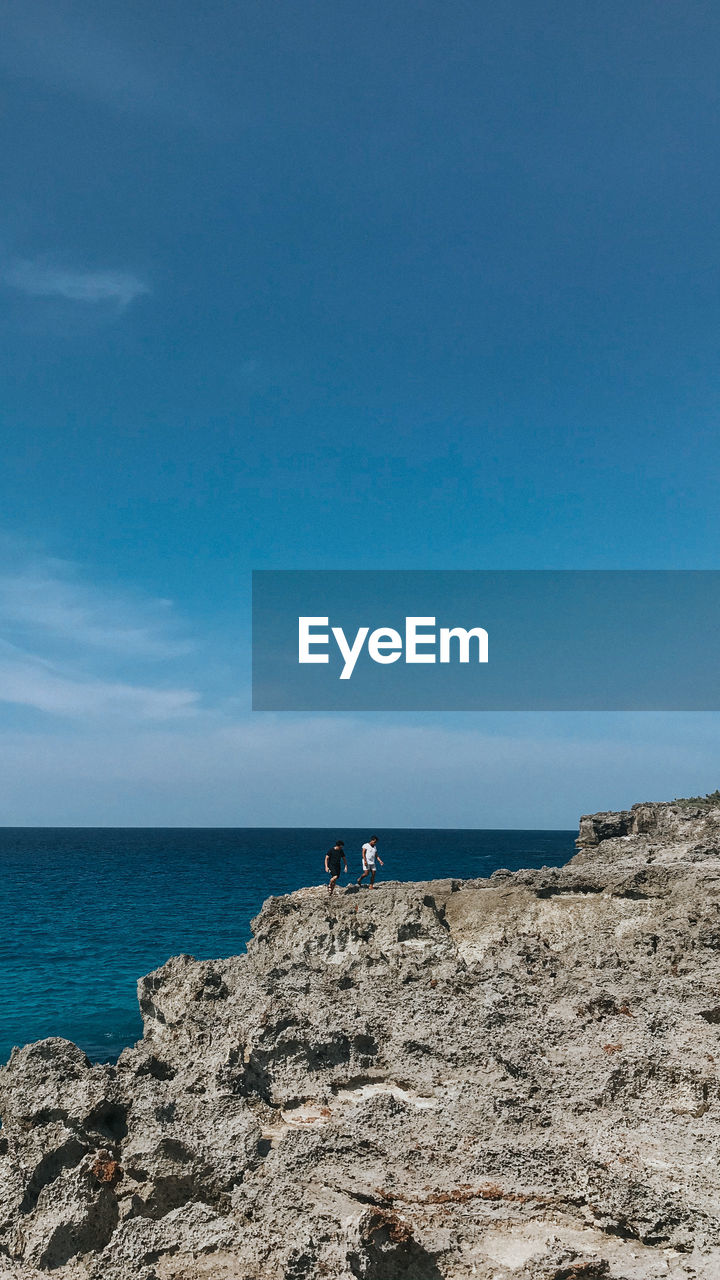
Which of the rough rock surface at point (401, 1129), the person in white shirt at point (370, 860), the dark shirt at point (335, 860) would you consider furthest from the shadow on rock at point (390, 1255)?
the dark shirt at point (335, 860)

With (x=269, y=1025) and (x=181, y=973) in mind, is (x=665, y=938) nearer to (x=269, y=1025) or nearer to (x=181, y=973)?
(x=269, y=1025)

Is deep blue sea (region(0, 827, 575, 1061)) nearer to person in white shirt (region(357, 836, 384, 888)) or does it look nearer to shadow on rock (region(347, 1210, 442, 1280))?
person in white shirt (region(357, 836, 384, 888))

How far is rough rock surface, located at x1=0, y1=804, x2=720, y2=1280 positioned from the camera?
19.2 feet

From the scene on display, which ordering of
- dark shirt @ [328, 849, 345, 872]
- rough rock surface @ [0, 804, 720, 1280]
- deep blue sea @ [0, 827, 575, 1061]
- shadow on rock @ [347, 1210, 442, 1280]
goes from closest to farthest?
shadow on rock @ [347, 1210, 442, 1280] → rough rock surface @ [0, 804, 720, 1280] → dark shirt @ [328, 849, 345, 872] → deep blue sea @ [0, 827, 575, 1061]

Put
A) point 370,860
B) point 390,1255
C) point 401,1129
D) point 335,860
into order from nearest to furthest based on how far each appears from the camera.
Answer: point 390,1255, point 401,1129, point 335,860, point 370,860

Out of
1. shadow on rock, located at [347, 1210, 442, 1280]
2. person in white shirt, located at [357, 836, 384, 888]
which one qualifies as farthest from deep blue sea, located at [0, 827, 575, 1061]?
shadow on rock, located at [347, 1210, 442, 1280]

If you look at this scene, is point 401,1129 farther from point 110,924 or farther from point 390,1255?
point 110,924

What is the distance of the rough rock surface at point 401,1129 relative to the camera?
5.87m

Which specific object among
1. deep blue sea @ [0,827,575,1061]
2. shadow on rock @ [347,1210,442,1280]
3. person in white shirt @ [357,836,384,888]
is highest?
person in white shirt @ [357,836,384,888]

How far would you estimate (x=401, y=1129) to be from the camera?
6965mm

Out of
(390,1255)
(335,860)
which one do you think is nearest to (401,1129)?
(390,1255)

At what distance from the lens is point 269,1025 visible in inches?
328

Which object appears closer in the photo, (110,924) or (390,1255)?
(390,1255)

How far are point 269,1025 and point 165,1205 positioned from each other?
6.34 ft
